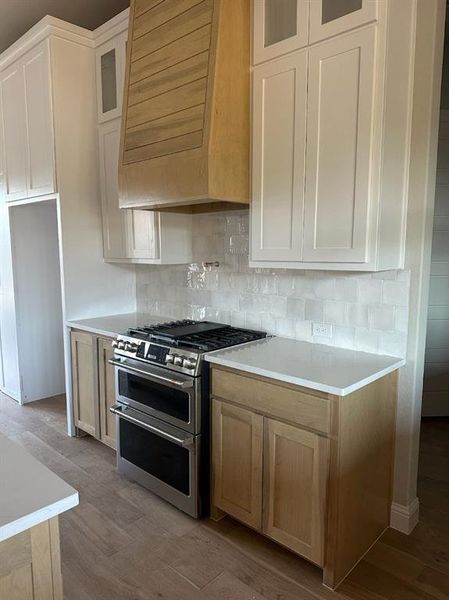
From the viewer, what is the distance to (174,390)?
2330 millimetres

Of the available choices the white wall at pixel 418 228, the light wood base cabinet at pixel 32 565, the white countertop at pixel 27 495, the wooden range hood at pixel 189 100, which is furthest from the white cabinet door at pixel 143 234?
the light wood base cabinet at pixel 32 565

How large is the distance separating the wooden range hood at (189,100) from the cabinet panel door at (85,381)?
3.96 feet

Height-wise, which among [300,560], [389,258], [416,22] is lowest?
[300,560]

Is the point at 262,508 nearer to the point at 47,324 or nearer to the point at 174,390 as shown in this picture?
the point at 174,390

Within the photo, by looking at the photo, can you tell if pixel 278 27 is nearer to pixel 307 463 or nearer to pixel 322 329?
pixel 322 329

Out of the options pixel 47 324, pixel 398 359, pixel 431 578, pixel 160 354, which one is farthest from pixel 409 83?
pixel 47 324

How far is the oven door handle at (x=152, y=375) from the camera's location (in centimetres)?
224

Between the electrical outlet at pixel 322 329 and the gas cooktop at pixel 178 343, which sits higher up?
the electrical outlet at pixel 322 329

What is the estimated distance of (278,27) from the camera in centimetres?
213

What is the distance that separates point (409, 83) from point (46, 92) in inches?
96.4

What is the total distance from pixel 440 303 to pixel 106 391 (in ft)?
8.92

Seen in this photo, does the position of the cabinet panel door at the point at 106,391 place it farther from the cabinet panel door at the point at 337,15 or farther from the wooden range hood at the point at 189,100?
the cabinet panel door at the point at 337,15

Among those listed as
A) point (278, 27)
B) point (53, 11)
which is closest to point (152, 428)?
point (278, 27)

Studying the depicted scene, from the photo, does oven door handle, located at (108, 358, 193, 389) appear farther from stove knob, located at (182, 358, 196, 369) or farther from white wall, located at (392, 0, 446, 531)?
white wall, located at (392, 0, 446, 531)
